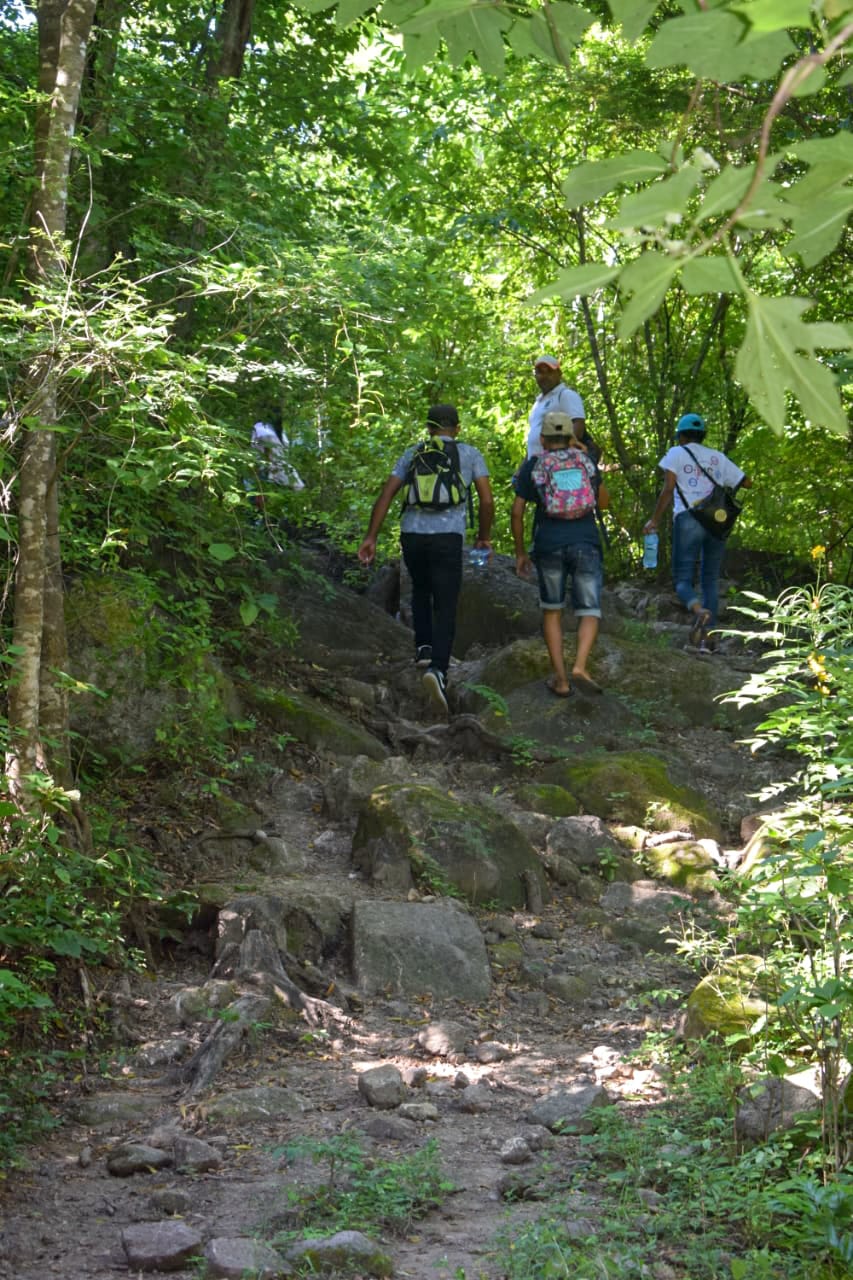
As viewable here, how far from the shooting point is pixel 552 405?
9.34 m

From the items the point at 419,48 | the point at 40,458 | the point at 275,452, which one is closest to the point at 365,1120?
the point at 40,458

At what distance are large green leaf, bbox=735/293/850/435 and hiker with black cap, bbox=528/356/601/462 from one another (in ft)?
25.6

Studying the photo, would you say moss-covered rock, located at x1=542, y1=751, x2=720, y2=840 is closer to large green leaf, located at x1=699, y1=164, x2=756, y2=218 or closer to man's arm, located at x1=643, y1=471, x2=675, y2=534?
man's arm, located at x1=643, y1=471, x2=675, y2=534

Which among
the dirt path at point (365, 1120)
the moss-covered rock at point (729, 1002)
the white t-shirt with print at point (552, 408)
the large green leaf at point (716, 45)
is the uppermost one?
the white t-shirt with print at point (552, 408)

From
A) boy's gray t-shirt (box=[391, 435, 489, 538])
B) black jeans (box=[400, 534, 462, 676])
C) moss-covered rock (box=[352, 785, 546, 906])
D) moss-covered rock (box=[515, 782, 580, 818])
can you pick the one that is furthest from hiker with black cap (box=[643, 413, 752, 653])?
moss-covered rock (box=[352, 785, 546, 906])

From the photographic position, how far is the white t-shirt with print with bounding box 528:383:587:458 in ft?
30.2

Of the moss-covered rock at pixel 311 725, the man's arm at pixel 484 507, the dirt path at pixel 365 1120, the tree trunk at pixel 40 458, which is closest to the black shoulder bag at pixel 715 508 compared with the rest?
the man's arm at pixel 484 507

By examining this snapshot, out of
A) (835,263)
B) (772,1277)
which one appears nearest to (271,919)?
(772,1277)

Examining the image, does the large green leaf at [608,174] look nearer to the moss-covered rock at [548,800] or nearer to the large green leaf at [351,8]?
the large green leaf at [351,8]

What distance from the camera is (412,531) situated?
8875 millimetres

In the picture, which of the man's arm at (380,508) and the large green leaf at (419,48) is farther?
the man's arm at (380,508)

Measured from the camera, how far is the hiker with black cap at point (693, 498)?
34.1 feet

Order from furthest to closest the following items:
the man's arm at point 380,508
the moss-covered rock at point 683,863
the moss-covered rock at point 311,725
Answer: the man's arm at point 380,508
the moss-covered rock at point 311,725
the moss-covered rock at point 683,863

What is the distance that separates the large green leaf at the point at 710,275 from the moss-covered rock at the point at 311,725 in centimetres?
696
